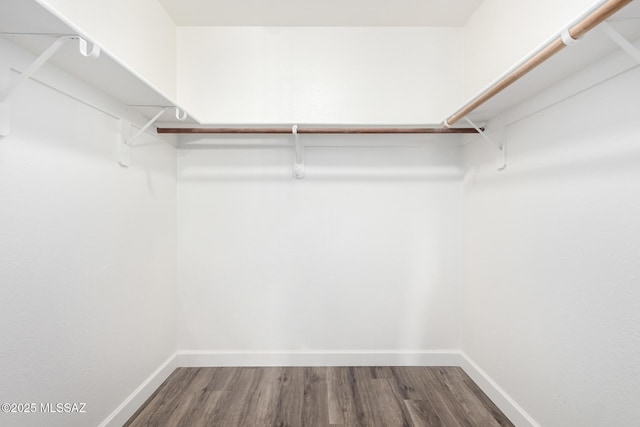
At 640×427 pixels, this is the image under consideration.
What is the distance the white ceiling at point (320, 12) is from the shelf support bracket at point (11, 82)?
→ 123cm

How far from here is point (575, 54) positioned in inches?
44.5

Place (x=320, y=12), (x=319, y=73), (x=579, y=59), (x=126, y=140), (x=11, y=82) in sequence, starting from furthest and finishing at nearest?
(x=319, y=73), (x=320, y=12), (x=126, y=140), (x=579, y=59), (x=11, y=82)

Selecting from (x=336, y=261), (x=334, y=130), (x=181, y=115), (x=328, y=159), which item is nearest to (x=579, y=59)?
(x=334, y=130)

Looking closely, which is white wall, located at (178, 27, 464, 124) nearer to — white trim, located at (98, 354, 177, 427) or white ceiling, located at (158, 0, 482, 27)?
white ceiling, located at (158, 0, 482, 27)

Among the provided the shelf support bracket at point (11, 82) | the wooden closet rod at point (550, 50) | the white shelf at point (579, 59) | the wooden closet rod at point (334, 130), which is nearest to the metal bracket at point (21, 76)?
the shelf support bracket at point (11, 82)

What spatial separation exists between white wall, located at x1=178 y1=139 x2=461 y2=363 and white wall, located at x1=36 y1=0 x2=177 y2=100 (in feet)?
2.83

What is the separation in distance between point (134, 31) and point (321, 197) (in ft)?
4.86

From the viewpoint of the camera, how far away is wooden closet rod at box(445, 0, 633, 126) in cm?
81

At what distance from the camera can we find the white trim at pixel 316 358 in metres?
2.26

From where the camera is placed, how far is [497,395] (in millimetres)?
1779

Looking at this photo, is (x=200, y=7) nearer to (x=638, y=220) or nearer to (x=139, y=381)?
(x=139, y=381)

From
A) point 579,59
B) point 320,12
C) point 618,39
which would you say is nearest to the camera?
point 618,39

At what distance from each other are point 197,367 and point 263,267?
2.85 feet

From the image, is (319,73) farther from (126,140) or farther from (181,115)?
(126,140)
